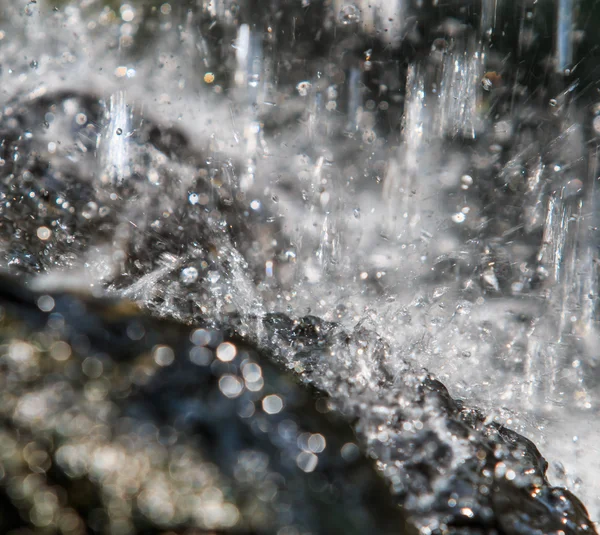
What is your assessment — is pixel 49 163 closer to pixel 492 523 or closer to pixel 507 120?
pixel 492 523

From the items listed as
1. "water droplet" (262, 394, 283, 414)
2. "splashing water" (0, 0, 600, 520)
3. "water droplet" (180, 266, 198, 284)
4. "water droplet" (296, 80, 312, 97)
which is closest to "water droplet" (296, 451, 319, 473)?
"water droplet" (262, 394, 283, 414)

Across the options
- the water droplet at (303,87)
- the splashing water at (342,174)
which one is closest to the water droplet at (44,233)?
the splashing water at (342,174)

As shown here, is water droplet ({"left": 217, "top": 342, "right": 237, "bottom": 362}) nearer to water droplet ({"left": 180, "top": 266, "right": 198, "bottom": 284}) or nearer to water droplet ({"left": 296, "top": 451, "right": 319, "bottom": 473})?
water droplet ({"left": 296, "top": 451, "right": 319, "bottom": 473})

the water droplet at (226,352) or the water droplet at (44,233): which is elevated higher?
the water droplet at (226,352)

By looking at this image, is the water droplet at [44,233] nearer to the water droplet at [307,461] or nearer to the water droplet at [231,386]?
the water droplet at [231,386]

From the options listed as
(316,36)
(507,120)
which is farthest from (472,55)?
(316,36)

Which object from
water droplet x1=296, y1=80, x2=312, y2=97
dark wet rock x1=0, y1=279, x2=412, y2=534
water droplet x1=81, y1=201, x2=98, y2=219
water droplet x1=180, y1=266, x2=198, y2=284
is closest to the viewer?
dark wet rock x1=0, y1=279, x2=412, y2=534

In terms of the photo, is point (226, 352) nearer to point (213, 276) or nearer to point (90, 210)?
point (213, 276)

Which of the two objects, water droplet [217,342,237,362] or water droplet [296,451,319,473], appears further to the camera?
water droplet [217,342,237,362]
